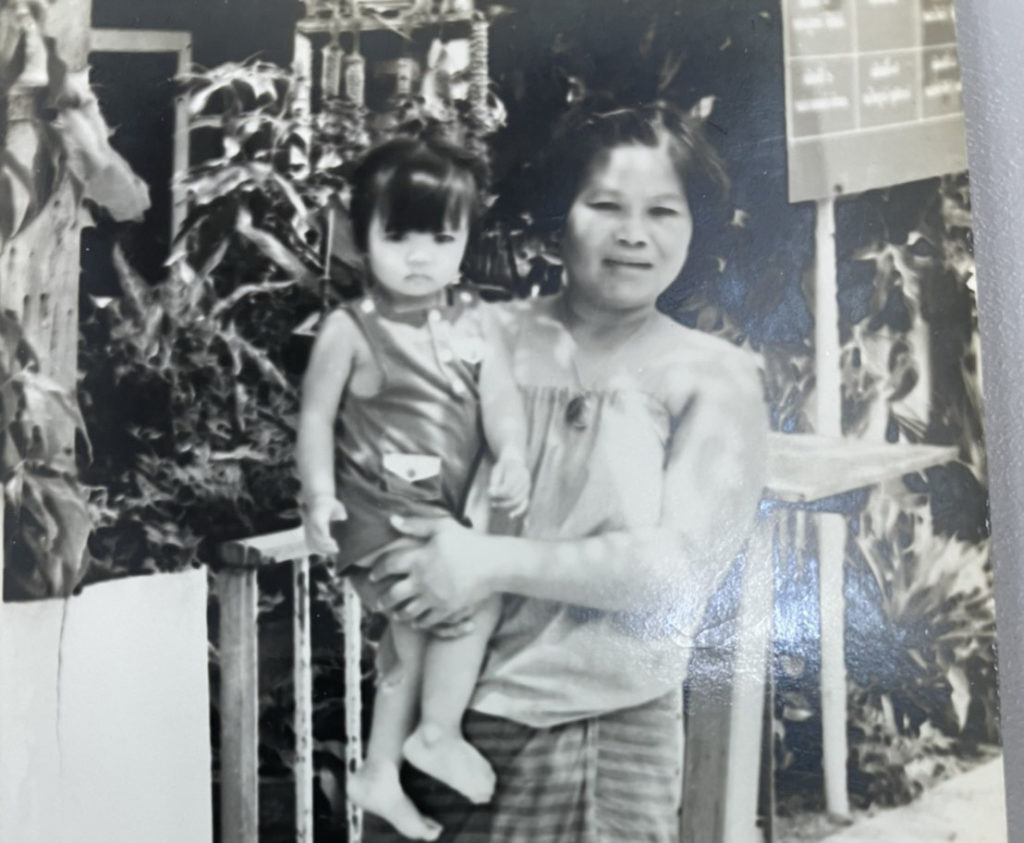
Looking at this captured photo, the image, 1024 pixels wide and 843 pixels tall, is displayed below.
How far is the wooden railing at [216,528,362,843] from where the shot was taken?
3.16 feet

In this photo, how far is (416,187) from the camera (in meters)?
1.04

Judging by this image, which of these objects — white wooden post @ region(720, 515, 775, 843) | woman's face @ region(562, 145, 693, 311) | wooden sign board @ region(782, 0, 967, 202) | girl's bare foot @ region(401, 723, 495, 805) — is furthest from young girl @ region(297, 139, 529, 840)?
wooden sign board @ region(782, 0, 967, 202)

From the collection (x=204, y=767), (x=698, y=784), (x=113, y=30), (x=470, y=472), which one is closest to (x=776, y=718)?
(x=698, y=784)

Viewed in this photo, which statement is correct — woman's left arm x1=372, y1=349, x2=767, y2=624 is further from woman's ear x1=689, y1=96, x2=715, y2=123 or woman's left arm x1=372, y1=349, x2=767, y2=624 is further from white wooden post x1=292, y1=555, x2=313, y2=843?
woman's ear x1=689, y1=96, x2=715, y2=123

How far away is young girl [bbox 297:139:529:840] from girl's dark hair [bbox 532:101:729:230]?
73 millimetres

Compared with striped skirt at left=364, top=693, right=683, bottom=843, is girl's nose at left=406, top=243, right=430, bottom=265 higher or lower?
higher

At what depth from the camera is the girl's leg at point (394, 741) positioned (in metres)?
0.95

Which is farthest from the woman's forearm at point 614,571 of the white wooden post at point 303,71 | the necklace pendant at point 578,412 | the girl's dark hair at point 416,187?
the white wooden post at point 303,71

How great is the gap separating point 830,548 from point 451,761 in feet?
1.28

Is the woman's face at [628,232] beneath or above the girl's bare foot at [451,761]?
above

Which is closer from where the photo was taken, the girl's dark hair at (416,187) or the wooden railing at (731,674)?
the wooden railing at (731,674)

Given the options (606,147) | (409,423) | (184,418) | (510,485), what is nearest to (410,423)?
(409,423)

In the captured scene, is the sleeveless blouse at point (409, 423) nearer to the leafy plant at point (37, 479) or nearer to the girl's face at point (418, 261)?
the girl's face at point (418, 261)

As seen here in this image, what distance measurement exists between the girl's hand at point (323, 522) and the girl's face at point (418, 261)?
21 cm
